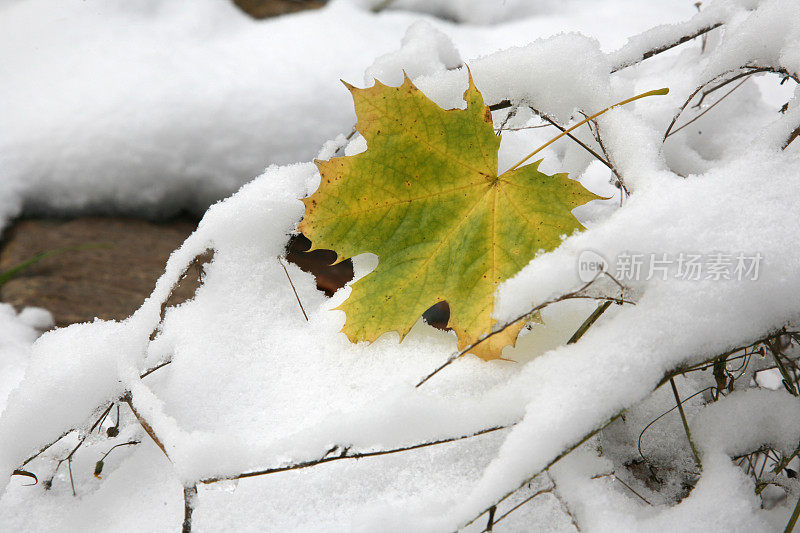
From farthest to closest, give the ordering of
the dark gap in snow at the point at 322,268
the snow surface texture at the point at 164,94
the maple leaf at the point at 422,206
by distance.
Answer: the snow surface texture at the point at 164,94 → the dark gap in snow at the point at 322,268 → the maple leaf at the point at 422,206

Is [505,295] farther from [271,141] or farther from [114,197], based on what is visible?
[114,197]

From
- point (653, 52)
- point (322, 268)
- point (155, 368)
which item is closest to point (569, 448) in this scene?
point (155, 368)

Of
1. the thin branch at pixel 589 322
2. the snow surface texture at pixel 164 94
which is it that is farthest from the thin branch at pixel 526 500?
the snow surface texture at pixel 164 94

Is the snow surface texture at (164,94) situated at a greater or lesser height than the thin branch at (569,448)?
lesser

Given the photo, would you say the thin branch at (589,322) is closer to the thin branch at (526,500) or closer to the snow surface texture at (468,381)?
the snow surface texture at (468,381)

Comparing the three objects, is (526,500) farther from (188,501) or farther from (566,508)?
(188,501)

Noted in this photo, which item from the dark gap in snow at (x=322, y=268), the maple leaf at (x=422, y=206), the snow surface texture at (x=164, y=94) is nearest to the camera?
the maple leaf at (x=422, y=206)

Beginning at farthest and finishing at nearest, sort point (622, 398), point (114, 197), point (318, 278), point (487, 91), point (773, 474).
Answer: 1. point (114, 197)
2. point (318, 278)
3. point (487, 91)
4. point (773, 474)
5. point (622, 398)

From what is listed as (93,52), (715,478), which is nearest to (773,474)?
(715,478)
